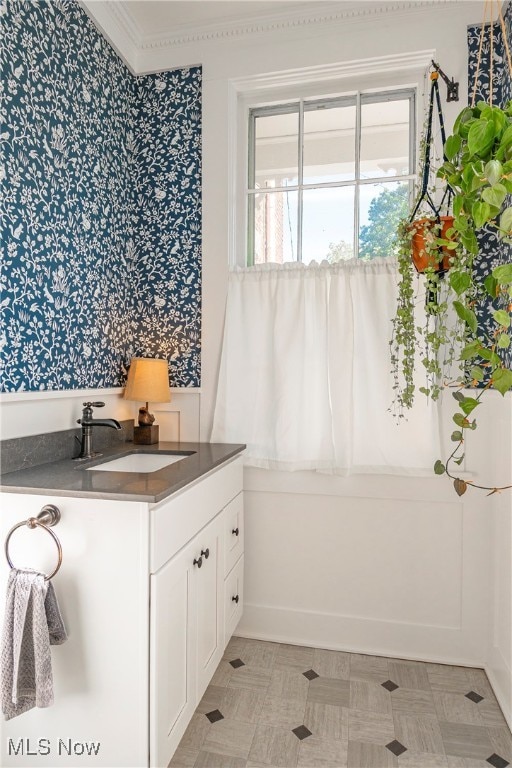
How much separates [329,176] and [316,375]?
98 centimetres

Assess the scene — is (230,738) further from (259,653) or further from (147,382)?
(147,382)

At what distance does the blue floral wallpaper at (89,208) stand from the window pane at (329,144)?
1.78 feet

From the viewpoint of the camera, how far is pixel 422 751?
161 centimetres

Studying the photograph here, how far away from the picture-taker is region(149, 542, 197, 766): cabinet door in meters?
1.32

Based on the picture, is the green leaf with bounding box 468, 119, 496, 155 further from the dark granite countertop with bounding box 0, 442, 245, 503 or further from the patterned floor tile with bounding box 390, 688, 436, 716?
the patterned floor tile with bounding box 390, 688, 436, 716

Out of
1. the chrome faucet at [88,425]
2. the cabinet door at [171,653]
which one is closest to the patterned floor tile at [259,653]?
the cabinet door at [171,653]

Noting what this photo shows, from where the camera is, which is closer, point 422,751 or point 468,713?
point 422,751

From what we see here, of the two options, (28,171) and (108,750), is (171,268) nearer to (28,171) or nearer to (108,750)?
(28,171)

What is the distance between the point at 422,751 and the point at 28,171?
2388mm

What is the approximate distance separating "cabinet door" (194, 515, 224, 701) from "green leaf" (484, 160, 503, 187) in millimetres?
1323

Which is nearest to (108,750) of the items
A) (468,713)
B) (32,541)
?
(32,541)

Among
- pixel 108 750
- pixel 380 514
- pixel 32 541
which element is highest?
pixel 32 541

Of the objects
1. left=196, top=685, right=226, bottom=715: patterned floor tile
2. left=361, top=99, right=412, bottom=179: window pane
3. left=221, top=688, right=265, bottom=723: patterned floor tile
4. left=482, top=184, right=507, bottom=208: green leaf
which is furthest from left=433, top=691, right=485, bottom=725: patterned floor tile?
left=361, top=99, right=412, bottom=179: window pane

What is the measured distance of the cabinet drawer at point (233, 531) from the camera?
1.96 meters
